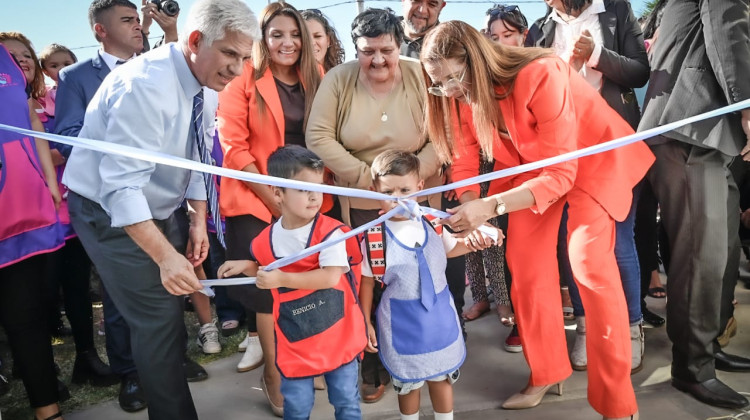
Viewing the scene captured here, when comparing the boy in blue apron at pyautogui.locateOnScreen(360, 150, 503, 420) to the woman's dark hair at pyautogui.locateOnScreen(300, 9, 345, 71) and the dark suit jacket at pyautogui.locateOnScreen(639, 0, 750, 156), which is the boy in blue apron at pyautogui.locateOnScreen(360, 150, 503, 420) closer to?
the dark suit jacket at pyautogui.locateOnScreen(639, 0, 750, 156)

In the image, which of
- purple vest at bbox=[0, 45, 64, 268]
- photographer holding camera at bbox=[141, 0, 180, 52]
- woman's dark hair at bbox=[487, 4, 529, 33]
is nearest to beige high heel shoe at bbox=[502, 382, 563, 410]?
purple vest at bbox=[0, 45, 64, 268]

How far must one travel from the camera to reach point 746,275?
4.51 m

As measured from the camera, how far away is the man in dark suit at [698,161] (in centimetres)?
247

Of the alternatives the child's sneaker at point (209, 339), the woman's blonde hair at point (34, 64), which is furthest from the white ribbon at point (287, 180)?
the woman's blonde hair at point (34, 64)

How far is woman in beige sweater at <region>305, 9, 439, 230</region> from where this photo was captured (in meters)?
2.82

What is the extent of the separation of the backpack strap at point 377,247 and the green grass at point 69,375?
1539mm

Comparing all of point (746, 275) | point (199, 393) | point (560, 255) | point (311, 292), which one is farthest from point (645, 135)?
point (746, 275)

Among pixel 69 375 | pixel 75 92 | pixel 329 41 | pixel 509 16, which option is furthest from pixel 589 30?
pixel 69 375

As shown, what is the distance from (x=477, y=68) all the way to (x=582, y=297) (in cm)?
109

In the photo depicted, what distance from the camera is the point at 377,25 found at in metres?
2.79

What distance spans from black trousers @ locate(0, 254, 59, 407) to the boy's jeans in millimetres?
1223

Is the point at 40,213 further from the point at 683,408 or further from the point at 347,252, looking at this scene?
the point at 683,408

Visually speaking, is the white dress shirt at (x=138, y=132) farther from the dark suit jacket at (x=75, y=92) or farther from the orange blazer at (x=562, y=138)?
the orange blazer at (x=562, y=138)

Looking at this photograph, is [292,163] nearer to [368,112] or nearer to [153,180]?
[153,180]
